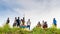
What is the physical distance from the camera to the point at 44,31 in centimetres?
2341

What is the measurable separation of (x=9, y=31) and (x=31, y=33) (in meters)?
2.23

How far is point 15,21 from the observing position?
2492cm

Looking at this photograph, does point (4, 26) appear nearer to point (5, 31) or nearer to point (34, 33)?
point (5, 31)

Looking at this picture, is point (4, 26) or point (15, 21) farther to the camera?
point (15, 21)

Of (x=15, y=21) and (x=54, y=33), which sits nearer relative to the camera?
(x=54, y=33)

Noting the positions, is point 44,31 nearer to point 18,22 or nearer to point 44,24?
point 44,24

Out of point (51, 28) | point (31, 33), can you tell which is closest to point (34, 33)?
point (31, 33)

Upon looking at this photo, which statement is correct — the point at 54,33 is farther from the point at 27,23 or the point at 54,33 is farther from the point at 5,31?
the point at 5,31

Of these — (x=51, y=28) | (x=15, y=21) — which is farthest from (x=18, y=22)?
(x=51, y=28)

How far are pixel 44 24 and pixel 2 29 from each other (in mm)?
4497

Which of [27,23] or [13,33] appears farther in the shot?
[27,23]

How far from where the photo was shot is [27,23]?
25.1 meters

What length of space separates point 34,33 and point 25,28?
172cm

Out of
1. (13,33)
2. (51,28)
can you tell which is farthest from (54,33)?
(13,33)
